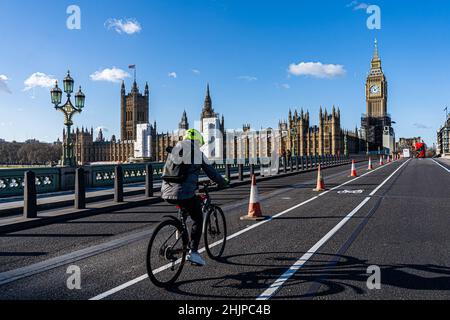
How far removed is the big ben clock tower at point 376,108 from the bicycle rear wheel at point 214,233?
161 m

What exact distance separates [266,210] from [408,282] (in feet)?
20.9

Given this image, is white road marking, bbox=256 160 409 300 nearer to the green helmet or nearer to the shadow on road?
the shadow on road

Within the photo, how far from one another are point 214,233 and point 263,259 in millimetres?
901

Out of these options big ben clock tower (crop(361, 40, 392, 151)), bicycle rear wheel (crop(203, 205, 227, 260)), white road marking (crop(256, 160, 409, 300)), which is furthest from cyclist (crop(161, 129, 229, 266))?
big ben clock tower (crop(361, 40, 392, 151))

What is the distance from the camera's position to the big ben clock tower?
16625 centimetres

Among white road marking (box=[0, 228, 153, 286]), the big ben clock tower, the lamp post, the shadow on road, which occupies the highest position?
the big ben clock tower

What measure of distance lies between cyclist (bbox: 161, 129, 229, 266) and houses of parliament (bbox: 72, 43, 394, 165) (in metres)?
92.8

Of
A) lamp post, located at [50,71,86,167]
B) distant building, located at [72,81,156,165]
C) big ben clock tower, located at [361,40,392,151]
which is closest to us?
lamp post, located at [50,71,86,167]

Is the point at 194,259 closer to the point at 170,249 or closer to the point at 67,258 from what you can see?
the point at 170,249

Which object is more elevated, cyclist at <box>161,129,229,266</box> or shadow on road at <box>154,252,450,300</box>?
cyclist at <box>161,129,229,266</box>

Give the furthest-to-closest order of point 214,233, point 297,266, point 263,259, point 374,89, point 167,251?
point 374,89 < point 214,233 < point 263,259 < point 297,266 < point 167,251

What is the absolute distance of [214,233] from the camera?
6.16 metres

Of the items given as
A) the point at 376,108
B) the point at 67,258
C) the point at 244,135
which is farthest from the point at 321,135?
the point at 67,258

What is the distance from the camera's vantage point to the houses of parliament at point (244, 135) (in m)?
121
